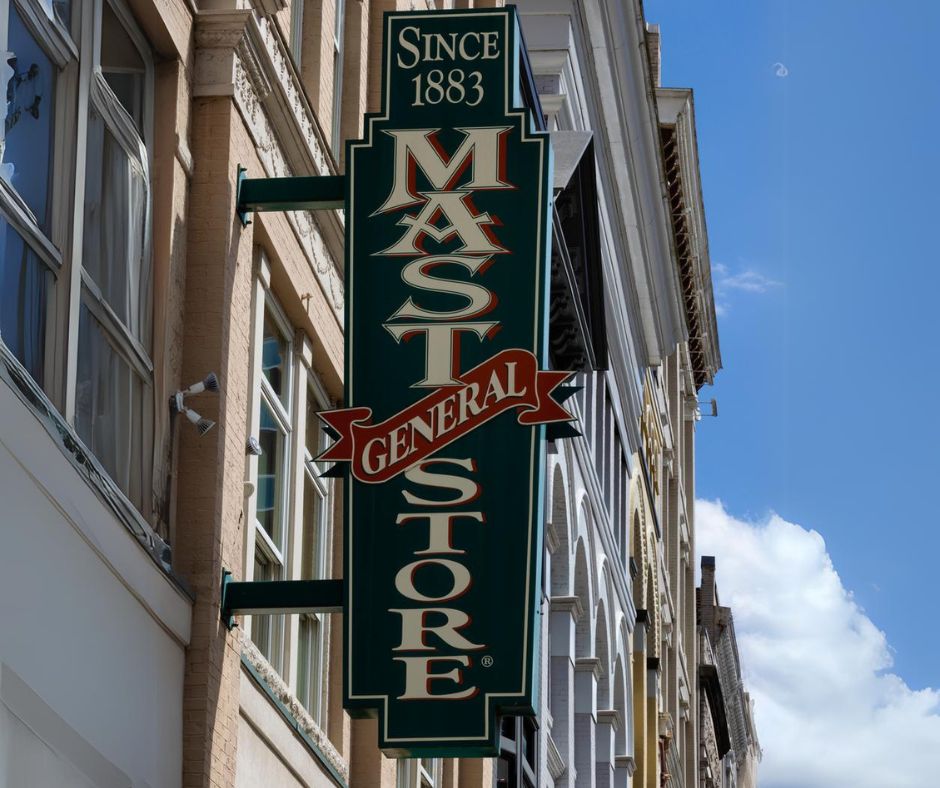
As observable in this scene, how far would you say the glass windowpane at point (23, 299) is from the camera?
10141 millimetres

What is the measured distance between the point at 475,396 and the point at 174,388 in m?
1.88

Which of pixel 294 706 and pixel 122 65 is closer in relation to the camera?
pixel 122 65

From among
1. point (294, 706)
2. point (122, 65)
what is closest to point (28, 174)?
point (122, 65)

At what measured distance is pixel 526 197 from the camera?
12.7 metres

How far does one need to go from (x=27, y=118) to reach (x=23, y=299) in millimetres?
951

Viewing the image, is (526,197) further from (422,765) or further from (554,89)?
(554,89)

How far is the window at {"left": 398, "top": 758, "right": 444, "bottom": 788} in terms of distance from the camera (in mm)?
19281

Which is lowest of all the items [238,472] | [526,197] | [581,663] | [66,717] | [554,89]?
[66,717]

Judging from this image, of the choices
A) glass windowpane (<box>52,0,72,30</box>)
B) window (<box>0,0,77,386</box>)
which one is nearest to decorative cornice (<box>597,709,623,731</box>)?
glass windowpane (<box>52,0,72,30</box>)

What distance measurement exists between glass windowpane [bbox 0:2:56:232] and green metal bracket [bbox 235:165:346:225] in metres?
2.51

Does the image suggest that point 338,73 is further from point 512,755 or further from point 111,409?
point 512,755

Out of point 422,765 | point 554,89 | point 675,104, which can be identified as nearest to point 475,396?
point 422,765

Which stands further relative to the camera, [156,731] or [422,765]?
[422,765]

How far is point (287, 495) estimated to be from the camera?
50.7 feet
